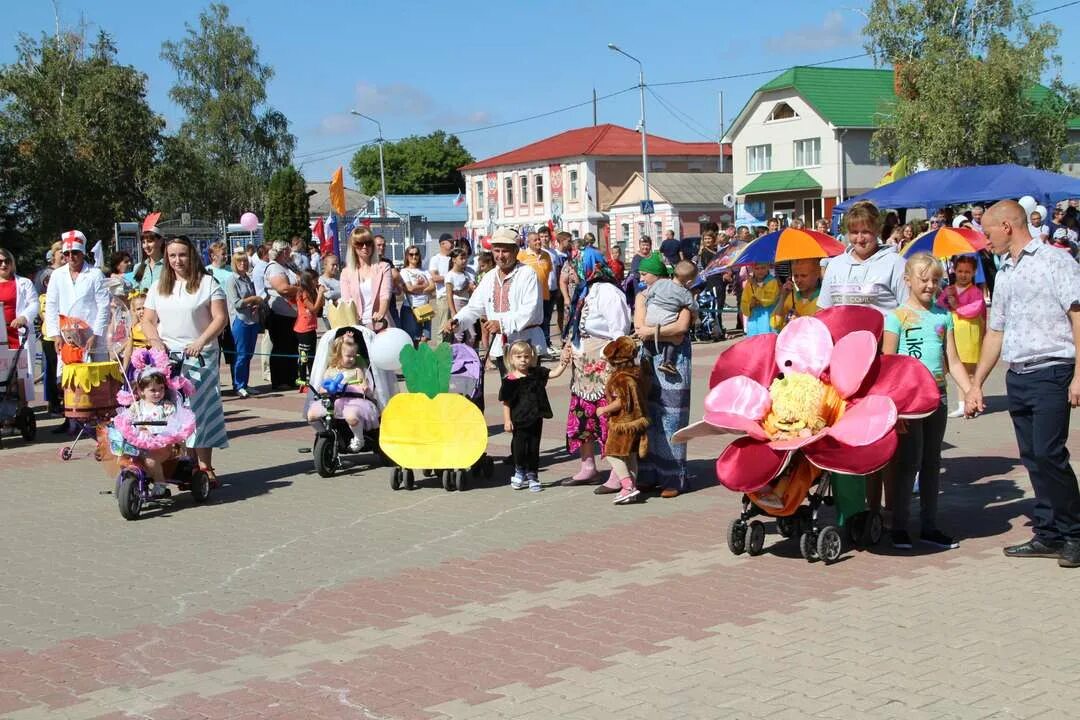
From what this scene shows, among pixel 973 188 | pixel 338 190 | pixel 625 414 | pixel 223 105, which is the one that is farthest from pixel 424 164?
pixel 625 414

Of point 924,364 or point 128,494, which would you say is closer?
point 924,364

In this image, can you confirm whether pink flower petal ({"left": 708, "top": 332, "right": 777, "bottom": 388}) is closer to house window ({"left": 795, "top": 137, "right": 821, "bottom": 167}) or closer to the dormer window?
house window ({"left": 795, "top": 137, "right": 821, "bottom": 167})

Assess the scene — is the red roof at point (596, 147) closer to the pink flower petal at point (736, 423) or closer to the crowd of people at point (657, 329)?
the crowd of people at point (657, 329)

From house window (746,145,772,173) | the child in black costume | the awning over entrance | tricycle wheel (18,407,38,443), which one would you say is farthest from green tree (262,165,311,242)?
→ the child in black costume

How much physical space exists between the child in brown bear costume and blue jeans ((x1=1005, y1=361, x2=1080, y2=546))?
270 cm

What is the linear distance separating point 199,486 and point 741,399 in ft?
14.7

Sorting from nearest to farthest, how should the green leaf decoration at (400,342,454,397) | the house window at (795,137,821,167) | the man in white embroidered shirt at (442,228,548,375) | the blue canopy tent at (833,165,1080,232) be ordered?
the green leaf decoration at (400,342,454,397)
the man in white embroidered shirt at (442,228,548,375)
the blue canopy tent at (833,165,1080,232)
the house window at (795,137,821,167)

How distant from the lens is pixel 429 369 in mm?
9578

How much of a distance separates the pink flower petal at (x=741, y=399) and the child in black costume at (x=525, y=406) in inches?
91.5

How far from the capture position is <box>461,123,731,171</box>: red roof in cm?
8056

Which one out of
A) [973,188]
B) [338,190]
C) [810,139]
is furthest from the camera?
[810,139]

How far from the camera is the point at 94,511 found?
9.24 metres

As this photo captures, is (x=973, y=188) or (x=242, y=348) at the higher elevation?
(x=973, y=188)

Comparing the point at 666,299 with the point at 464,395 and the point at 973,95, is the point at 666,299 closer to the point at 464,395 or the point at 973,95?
the point at 464,395
